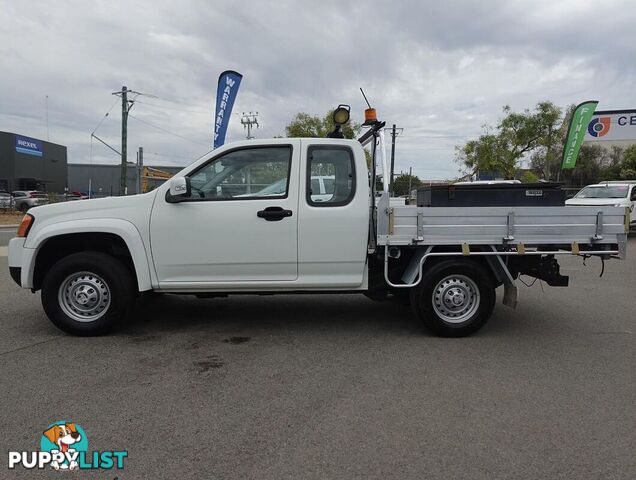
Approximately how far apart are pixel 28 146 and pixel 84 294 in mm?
55264

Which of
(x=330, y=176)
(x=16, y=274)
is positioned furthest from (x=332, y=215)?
(x=16, y=274)

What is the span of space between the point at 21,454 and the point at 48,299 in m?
2.36

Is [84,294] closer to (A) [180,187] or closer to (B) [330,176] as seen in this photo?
(A) [180,187]

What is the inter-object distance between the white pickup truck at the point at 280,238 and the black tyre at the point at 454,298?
0.04ft

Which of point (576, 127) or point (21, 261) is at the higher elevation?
point (576, 127)

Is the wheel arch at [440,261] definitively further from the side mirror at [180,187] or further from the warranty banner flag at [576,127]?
the warranty banner flag at [576,127]

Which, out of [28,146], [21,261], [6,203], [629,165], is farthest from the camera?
[28,146]

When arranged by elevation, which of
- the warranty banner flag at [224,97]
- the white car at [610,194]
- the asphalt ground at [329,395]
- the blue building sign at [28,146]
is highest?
the blue building sign at [28,146]

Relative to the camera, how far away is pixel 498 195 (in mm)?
5051

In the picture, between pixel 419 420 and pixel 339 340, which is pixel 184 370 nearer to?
pixel 339 340

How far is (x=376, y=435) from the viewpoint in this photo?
3115mm

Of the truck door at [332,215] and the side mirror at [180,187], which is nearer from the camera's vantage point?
the side mirror at [180,187]

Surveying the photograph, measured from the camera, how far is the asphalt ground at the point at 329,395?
2.84m

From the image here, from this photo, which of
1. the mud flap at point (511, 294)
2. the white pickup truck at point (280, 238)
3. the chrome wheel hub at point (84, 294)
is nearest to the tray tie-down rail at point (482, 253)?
the white pickup truck at point (280, 238)
